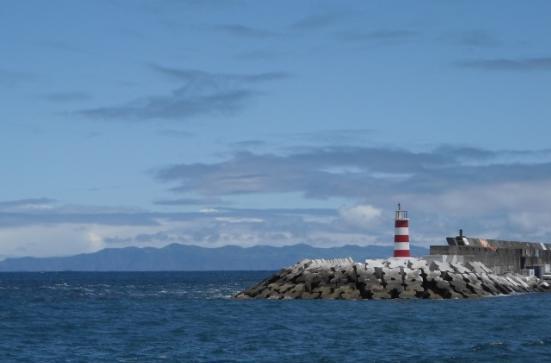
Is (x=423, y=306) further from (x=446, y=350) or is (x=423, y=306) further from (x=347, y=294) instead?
(x=446, y=350)

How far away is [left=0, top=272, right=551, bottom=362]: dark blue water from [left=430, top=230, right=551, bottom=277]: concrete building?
7518 millimetres

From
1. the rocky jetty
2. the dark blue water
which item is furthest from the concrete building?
the dark blue water

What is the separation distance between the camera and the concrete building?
62031 mm

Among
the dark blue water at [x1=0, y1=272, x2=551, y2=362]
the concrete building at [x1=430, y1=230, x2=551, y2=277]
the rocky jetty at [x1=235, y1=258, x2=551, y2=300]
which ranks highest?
the concrete building at [x1=430, y1=230, x2=551, y2=277]

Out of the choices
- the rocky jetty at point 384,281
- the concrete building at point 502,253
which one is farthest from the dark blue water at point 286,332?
the concrete building at point 502,253

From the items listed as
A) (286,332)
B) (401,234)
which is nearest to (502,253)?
(401,234)

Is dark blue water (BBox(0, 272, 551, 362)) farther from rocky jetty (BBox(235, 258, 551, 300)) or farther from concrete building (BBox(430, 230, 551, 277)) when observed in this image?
concrete building (BBox(430, 230, 551, 277))

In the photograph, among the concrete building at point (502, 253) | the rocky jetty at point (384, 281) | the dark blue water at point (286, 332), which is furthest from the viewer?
the concrete building at point (502, 253)

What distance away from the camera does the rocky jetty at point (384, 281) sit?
2104 inches

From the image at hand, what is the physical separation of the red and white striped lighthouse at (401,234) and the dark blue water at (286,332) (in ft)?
16.8

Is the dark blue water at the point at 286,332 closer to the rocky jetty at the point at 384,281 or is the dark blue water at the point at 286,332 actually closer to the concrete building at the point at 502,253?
the rocky jetty at the point at 384,281

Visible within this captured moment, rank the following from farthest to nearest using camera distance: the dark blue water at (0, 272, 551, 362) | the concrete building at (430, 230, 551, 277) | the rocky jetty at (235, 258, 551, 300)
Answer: the concrete building at (430, 230, 551, 277) → the rocky jetty at (235, 258, 551, 300) → the dark blue water at (0, 272, 551, 362)

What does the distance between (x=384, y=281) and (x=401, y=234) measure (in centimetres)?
295

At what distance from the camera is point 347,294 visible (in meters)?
54.2
